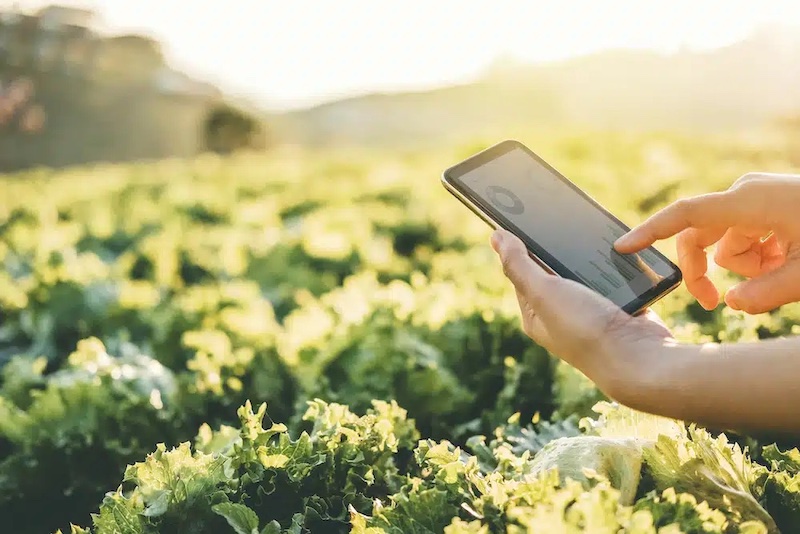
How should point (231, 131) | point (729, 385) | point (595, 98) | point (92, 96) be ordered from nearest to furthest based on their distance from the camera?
point (729, 385) → point (231, 131) → point (92, 96) → point (595, 98)

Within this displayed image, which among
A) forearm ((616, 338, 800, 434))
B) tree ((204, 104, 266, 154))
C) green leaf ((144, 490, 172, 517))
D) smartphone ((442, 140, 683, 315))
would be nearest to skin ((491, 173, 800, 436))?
forearm ((616, 338, 800, 434))

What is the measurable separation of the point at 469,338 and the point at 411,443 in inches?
37.1

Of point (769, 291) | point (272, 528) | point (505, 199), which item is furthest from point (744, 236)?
point (272, 528)

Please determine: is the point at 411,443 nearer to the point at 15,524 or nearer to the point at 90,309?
the point at 15,524

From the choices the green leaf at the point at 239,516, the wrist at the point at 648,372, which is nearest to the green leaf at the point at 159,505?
the green leaf at the point at 239,516

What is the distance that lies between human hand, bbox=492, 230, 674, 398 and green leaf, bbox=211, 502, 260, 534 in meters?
0.73

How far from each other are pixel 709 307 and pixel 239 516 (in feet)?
4.22

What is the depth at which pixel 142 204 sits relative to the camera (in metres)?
8.09

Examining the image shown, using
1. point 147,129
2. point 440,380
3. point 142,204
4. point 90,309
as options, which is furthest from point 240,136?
point 440,380

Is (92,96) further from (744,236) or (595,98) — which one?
(744,236)

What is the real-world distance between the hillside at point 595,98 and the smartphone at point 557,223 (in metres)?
28.3

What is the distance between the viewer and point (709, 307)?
7.09 ft

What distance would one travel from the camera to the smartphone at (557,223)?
1973 mm

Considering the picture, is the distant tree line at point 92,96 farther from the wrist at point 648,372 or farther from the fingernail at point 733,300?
the wrist at point 648,372
